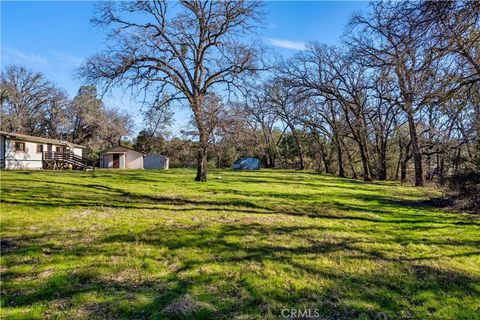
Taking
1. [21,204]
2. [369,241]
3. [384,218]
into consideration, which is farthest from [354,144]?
[21,204]

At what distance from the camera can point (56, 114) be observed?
39.0 meters

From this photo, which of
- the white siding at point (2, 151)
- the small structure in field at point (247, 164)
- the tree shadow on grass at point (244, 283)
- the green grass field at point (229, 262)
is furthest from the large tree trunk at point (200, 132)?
the small structure in field at point (247, 164)

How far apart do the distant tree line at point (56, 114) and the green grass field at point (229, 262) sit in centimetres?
3269

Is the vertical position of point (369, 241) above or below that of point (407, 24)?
below

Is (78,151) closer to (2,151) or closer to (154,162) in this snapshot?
(154,162)

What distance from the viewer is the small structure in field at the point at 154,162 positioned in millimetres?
38406

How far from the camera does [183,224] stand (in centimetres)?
722

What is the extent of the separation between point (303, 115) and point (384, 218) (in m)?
19.5

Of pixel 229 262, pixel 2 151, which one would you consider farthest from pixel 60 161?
pixel 229 262

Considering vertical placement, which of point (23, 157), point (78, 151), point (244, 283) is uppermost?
point (78, 151)

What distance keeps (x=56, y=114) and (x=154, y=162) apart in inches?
562

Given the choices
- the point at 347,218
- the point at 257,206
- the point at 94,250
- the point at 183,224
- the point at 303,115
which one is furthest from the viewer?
the point at 303,115

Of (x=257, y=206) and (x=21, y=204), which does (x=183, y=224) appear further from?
(x=21, y=204)

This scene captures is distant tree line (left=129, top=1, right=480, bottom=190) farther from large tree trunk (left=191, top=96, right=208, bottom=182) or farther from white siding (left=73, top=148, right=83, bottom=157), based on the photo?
white siding (left=73, top=148, right=83, bottom=157)
